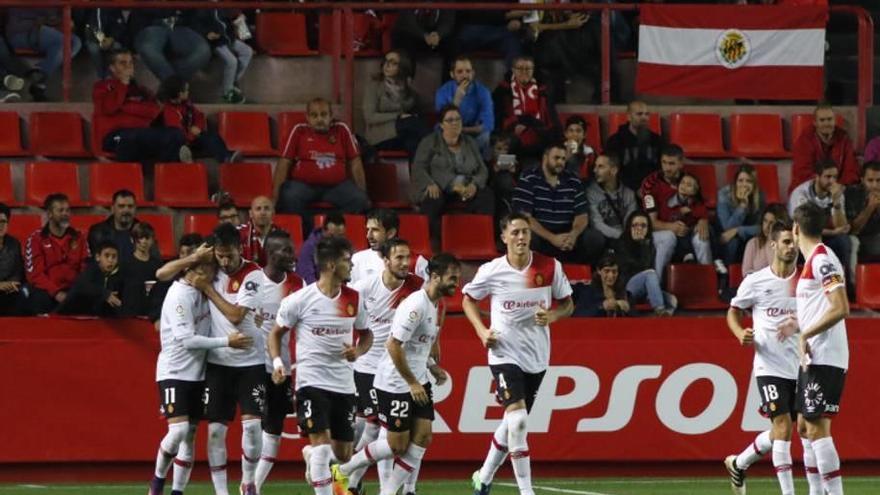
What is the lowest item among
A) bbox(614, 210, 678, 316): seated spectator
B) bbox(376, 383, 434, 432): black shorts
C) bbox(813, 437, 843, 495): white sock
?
bbox(813, 437, 843, 495): white sock

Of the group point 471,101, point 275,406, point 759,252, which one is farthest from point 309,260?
point 759,252

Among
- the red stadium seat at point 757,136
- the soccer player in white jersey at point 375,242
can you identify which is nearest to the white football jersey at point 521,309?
the soccer player in white jersey at point 375,242

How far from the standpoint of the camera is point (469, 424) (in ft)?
54.7

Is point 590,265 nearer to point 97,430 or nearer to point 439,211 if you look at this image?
point 439,211

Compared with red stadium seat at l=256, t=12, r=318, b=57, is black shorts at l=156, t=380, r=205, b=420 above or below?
below

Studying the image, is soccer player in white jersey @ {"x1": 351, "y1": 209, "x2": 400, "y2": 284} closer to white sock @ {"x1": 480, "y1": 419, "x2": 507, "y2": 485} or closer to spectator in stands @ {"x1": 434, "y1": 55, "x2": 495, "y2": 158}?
white sock @ {"x1": 480, "y1": 419, "x2": 507, "y2": 485}

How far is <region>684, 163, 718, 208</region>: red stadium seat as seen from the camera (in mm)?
20500

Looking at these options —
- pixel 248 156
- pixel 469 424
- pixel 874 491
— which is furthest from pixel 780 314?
pixel 248 156

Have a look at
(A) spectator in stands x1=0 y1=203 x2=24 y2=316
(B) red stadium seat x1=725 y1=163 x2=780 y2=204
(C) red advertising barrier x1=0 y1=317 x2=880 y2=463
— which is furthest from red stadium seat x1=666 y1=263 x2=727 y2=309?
(A) spectator in stands x1=0 y1=203 x2=24 y2=316

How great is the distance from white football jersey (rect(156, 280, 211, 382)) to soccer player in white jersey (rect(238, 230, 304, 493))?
32 centimetres

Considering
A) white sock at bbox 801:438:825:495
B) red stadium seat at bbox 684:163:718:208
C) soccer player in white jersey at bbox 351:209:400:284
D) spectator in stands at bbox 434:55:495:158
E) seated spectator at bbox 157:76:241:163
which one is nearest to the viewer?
white sock at bbox 801:438:825:495

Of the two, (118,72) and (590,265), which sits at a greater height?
(118,72)

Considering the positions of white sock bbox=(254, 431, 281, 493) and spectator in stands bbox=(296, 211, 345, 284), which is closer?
white sock bbox=(254, 431, 281, 493)

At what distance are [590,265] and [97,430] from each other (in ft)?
17.7
